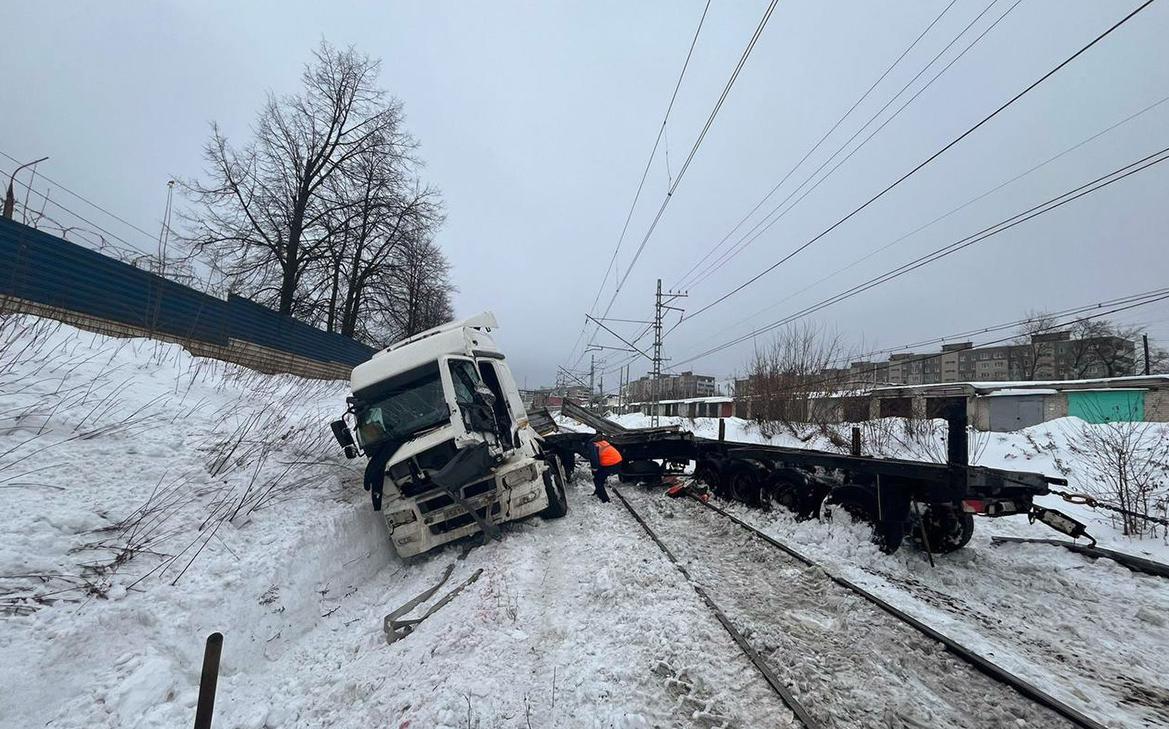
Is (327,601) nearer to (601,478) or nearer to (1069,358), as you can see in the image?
(601,478)

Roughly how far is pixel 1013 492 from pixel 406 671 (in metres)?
6.77

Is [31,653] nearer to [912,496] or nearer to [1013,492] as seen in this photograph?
[912,496]

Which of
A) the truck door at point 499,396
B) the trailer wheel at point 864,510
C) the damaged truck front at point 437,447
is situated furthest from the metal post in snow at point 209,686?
the trailer wheel at point 864,510

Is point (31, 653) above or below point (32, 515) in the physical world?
below

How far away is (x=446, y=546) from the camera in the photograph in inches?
277

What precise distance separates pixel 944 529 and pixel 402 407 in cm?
750

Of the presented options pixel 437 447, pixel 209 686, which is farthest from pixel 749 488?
pixel 209 686

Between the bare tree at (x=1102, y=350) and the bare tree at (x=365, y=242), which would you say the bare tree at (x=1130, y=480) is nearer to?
the bare tree at (x=365, y=242)

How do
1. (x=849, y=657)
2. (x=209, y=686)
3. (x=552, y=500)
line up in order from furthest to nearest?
(x=552, y=500) < (x=849, y=657) < (x=209, y=686)

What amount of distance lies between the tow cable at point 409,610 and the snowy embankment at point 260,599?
0.53 ft

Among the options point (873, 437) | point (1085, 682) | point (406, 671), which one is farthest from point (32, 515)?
point (873, 437)

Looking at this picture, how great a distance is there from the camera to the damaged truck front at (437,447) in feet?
21.2

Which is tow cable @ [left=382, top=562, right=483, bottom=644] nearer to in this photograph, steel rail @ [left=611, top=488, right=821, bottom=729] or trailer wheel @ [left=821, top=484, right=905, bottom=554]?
steel rail @ [left=611, top=488, right=821, bottom=729]

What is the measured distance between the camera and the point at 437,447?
667 cm
